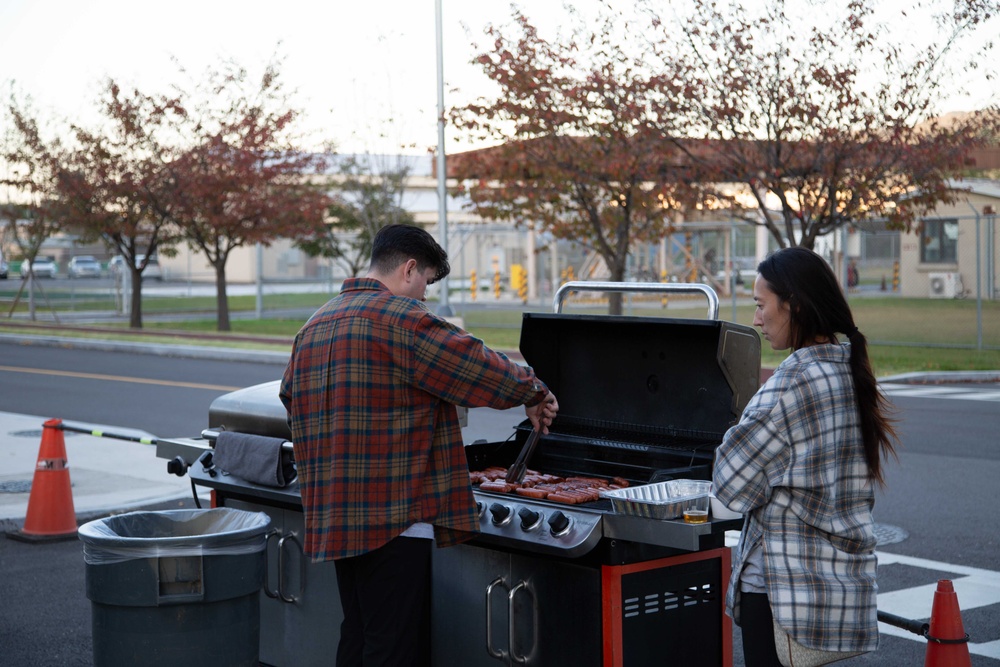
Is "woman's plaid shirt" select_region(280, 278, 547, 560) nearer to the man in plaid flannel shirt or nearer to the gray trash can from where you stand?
the man in plaid flannel shirt

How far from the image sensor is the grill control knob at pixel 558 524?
3.78 m

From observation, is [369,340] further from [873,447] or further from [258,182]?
[258,182]

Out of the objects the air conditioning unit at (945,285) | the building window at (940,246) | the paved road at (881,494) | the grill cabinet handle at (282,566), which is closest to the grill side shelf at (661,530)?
the paved road at (881,494)

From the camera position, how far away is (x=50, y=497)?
7840 millimetres

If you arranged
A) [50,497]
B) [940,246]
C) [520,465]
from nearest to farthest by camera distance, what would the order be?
[520,465] → [50,497] → [940,246]

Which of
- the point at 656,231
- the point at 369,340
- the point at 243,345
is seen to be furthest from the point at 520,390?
the point at 243,345

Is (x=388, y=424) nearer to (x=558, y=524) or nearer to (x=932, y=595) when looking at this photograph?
(x=558, y=524)

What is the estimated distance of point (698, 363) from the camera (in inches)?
172

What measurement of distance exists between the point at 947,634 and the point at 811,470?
41.1 inches

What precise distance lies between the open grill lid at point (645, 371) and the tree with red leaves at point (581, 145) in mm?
11192

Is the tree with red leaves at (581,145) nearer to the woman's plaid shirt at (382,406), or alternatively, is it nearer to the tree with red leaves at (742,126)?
the tree with red leaves at (742,126)

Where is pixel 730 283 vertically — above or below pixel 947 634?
above

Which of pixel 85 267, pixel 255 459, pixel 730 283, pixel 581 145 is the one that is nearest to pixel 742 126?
pixel 581 145

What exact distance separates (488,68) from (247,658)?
15344 mm
